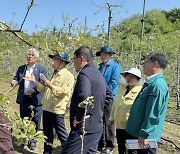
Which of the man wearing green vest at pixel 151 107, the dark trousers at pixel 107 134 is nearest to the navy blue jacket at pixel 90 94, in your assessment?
the man wearing green vest at pixel 151 107

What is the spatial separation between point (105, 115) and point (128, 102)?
1.01 meters

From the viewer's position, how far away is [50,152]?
16.2ft

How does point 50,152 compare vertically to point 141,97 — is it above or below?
below

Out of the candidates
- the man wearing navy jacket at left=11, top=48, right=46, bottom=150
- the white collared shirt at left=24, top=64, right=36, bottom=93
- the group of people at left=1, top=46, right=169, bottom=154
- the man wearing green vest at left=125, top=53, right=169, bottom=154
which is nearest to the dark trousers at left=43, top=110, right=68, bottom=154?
the man wearing navy jacket at left=11, top=48, right=46, bottom=150

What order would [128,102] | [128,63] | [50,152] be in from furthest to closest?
[128,63]
[50,152]
[128,102]

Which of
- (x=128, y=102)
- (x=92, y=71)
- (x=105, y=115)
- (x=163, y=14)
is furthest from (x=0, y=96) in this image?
(x=163, y=14)

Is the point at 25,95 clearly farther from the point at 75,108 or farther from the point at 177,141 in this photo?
the point at 177,141

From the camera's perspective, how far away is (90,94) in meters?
3.33

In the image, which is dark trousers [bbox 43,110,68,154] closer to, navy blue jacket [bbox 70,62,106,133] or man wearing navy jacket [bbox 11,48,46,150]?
man wearing navy jacket [bbox 11,48,46,150]

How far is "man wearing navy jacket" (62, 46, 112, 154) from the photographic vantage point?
3.31 meters

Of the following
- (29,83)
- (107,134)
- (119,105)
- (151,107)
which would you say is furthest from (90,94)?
(29,83)

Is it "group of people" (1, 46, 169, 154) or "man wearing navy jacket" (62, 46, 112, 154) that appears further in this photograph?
"man wearing navy jacket" (62, 46, 112, 154)

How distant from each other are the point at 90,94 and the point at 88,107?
0.42 feet

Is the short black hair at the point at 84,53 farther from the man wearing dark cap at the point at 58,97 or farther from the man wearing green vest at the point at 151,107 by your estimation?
the man wearing dark cap at the point at 58,97
